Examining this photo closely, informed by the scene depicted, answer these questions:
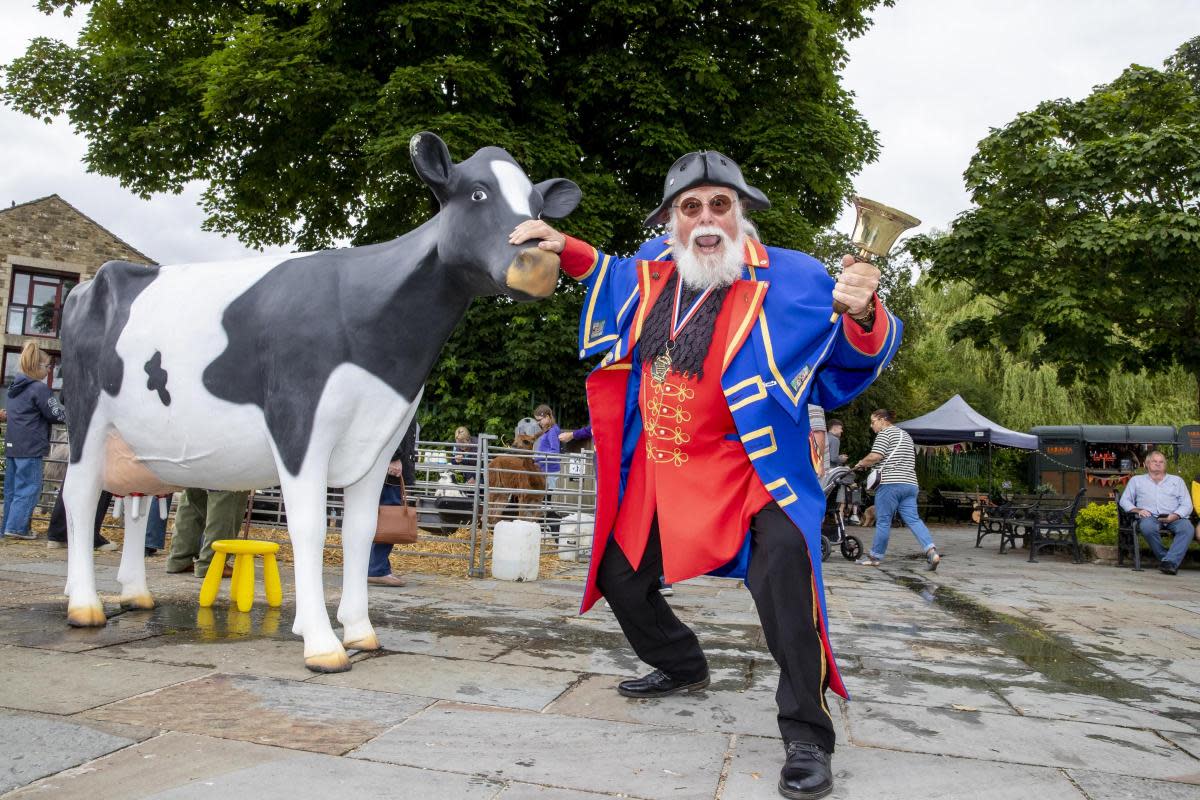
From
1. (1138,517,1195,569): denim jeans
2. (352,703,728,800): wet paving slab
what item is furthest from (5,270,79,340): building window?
(352,703,728,800): wet paving slab

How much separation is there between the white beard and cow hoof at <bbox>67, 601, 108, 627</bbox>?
318 cm

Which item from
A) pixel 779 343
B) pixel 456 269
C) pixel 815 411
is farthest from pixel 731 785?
pixel 815 411

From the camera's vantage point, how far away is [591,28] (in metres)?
15.0

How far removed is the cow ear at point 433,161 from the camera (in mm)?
3828

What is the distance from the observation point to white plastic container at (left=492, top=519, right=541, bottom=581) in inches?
292

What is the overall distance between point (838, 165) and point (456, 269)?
12210 millimetres

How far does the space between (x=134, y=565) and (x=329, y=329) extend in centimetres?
201

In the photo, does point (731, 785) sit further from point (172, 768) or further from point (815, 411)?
point (815, 411)

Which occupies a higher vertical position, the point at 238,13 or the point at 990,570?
the point at 238,13

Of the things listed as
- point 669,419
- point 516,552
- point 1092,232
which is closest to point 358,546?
point 669,419

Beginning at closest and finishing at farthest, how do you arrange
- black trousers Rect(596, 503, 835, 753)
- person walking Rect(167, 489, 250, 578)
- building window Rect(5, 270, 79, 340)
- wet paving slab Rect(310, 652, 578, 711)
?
black trousers Rect(596, 503, 835, 753) → wet paving slab Rect(310, 652, 578, 711) → person walking Rect(167, 489, 250, 578) → building window Rect(5, 270, 79, 340)

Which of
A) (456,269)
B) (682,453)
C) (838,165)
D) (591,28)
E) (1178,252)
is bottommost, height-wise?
(682,453)

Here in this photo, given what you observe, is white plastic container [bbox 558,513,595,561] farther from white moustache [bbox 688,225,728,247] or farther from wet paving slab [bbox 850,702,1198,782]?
white moustache [bbox 688,225,728,247]

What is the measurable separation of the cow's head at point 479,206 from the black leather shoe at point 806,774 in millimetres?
1910
